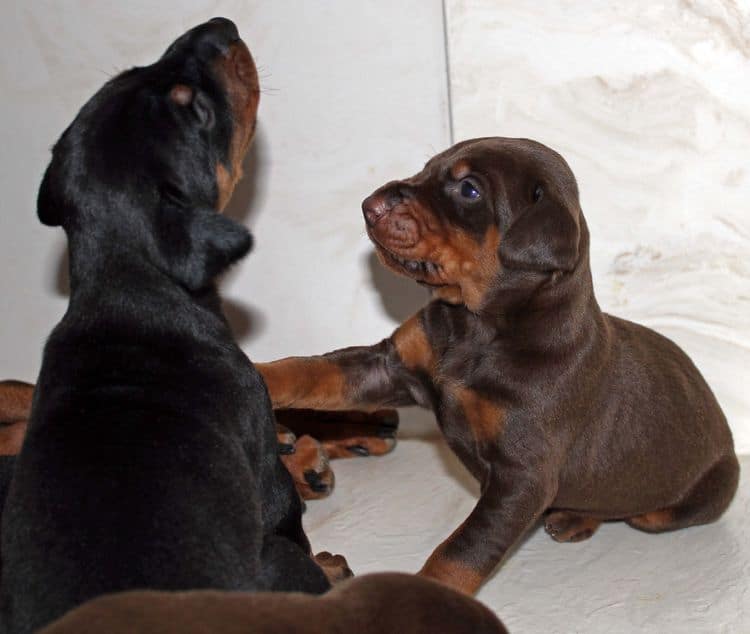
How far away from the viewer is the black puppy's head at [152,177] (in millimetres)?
3203

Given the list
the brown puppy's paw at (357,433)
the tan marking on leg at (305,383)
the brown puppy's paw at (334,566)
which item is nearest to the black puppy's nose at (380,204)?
the tan marking on leg at (305,383)

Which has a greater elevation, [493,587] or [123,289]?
[123,289]

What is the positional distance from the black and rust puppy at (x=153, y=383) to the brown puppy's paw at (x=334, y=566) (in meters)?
0.22

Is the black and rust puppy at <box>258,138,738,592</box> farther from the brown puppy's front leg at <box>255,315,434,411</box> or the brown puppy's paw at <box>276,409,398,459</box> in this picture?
the brown puppy's paw at <box>276,409,398,459</box>

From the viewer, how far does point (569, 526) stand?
4.30 meters

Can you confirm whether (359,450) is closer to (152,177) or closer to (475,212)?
(475,212)

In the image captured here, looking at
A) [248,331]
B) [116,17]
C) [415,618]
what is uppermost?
[116,17]

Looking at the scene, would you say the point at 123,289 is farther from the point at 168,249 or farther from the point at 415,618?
the point at 415,618

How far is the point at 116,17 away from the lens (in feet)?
16.0

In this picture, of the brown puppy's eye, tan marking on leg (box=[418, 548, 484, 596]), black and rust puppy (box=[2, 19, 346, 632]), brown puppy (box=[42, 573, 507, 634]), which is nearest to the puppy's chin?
the brown puppy's eye

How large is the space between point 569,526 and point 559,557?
0.17 m

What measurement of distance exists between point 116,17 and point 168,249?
6.70 feet

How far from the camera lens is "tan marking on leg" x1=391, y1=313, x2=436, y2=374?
13.2ft

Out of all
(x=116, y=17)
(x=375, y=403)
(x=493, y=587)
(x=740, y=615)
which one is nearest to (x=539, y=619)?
(x=493, y=587)
